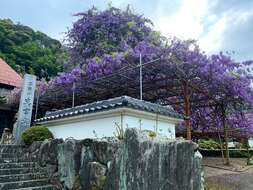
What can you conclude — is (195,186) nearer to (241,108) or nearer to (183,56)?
(183,56)

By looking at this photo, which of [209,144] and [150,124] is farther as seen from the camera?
[209,144]

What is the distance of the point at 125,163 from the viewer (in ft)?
12.3

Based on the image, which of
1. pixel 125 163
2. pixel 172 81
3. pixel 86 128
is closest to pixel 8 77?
pixel 86 128

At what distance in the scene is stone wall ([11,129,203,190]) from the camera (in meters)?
2.84

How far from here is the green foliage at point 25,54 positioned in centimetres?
1953

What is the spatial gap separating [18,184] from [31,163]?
1054 millimetres

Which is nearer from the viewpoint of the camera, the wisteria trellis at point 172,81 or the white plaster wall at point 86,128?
the white plaster wall at point 86,128

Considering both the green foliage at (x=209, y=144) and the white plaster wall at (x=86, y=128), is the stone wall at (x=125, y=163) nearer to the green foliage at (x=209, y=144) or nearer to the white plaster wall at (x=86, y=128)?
the white plaster wall at (x=86, y=128)

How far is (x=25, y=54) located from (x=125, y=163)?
18.9 m

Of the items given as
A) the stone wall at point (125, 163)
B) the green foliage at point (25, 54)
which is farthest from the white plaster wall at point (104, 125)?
the green foliage at point (25, 54)

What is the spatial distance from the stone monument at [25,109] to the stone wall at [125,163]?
7.29ft

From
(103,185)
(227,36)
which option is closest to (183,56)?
(227,36)

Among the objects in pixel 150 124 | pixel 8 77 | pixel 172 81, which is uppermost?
pixel 8 77

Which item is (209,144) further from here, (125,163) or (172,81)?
(125,163)
